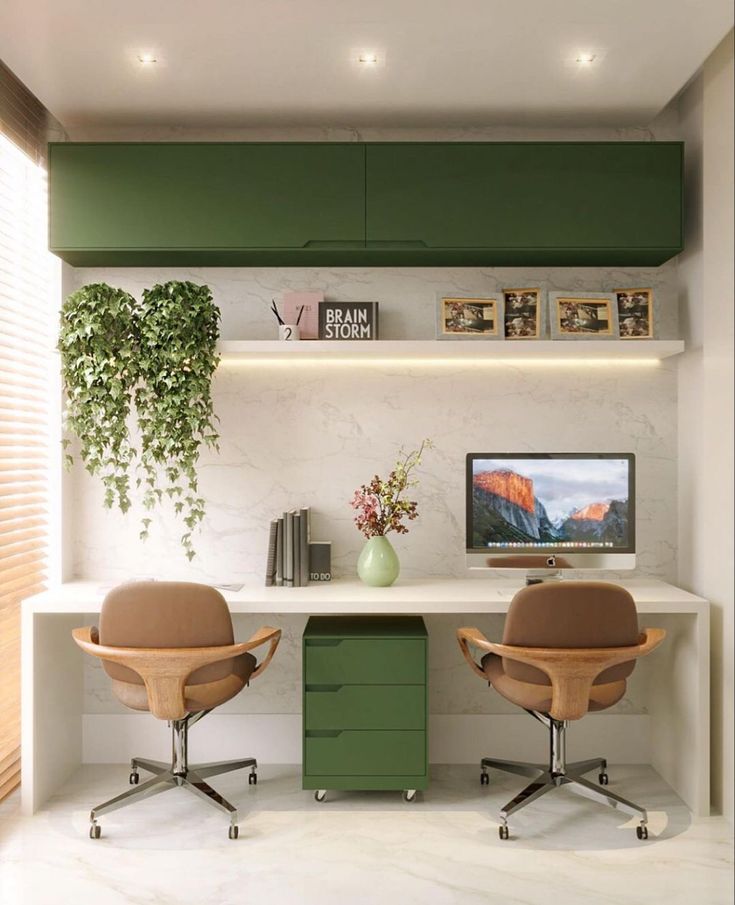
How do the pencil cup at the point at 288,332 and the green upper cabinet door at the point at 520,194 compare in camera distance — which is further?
the pencil cup at the point at 288,332

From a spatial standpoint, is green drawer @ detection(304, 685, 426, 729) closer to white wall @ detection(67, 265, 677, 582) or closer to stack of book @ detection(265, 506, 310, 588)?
stack of book @ detection(265, 506, 310, 588)

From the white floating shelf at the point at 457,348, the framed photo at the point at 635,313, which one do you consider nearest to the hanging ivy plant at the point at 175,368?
the white floating shelf at the point at 457,348

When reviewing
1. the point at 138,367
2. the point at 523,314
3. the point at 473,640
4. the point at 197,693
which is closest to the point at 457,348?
the point at 523,314

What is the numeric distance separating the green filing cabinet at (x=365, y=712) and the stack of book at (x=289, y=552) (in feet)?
1.14

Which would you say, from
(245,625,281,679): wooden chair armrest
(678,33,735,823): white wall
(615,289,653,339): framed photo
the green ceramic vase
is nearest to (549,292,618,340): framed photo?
(615,289,653,339): framed photo

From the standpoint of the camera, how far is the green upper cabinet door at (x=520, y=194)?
125 inches

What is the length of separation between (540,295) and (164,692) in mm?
2070

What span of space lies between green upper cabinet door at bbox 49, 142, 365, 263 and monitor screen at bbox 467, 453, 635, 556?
3.46 feet

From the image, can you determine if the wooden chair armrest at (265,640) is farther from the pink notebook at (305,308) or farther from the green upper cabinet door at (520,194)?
the green upper cabinet door at (520,194)

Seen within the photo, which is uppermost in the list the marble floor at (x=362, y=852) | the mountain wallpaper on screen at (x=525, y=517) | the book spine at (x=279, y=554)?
the mountain wallpaper on screen at (x=525, y=517)

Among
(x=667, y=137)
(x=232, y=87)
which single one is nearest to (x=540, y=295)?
(x=667, y=137)

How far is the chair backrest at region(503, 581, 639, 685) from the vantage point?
2.65 m

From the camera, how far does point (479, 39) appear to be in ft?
8.73

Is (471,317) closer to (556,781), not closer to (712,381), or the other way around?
(712,381)
